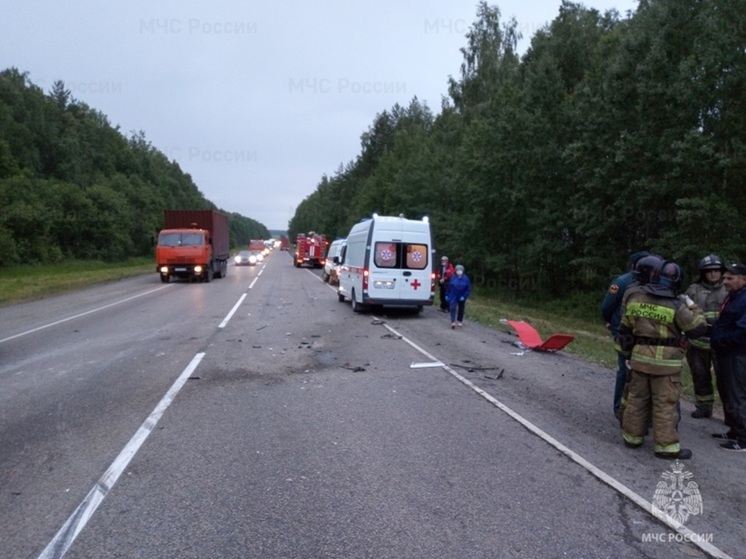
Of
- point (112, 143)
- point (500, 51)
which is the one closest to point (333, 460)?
point (500, 51)

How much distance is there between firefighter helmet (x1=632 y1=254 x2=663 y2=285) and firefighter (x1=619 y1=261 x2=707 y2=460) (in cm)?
8

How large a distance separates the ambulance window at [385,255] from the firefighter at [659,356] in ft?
37.9

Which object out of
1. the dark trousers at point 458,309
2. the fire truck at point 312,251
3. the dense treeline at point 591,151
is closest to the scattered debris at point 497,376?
the dark trousers at point 458,309

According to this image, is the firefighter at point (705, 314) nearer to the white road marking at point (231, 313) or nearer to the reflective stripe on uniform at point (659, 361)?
→ the reflective stripe on uniform at point (659, 361)

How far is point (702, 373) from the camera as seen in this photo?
7.20 m

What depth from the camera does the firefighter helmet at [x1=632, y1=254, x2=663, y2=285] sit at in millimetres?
6145

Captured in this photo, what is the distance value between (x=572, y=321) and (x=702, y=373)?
16.9m

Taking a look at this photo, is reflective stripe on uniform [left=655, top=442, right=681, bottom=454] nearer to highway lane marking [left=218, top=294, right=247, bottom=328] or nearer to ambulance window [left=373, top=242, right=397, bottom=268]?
highway lane marking [left=218, top=294, right=247, bottom=328]

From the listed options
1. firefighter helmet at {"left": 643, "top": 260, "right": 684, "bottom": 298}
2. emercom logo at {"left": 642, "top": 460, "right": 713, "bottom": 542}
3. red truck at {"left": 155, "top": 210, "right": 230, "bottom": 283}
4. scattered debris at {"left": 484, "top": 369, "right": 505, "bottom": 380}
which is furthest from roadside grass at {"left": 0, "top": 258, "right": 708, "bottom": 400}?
red truck at {"left": 155, "top": 210, "right": 230, "bottom": 283}

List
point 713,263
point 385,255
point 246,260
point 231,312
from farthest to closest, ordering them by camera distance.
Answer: point 246,260 < point 231,312 < point 385,255 < point 713,263

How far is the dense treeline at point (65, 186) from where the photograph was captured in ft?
150

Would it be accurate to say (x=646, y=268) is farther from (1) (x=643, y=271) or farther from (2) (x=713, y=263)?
(2) (x=713, y=263)

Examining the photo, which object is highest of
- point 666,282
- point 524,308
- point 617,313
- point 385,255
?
point 666,282

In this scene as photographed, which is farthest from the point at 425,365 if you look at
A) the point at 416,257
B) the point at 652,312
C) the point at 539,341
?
the point at 416,257
